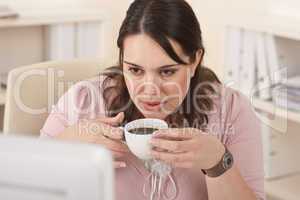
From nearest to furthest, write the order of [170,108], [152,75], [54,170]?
[54,170] → [152,75] → [170,108]

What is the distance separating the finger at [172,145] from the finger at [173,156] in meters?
0.01

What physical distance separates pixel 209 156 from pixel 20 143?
0.76m

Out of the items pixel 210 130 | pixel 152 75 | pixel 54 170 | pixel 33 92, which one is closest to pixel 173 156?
pixel 152 75

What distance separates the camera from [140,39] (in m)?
1.43

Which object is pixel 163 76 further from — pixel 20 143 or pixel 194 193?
pixel 20 143

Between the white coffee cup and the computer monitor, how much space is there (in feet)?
2.15

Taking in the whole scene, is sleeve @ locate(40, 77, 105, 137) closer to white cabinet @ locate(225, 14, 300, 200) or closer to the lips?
the lips

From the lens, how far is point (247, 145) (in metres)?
1.51

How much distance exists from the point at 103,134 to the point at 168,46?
0.86ft

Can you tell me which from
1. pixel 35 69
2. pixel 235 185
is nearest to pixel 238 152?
pixel 235 185

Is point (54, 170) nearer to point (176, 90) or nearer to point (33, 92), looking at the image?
point (176, 90)

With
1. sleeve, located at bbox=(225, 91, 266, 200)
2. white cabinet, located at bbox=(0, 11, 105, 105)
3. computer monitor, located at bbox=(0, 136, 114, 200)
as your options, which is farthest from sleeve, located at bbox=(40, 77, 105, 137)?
white cabinet, located at bbox=(0, 11, 105, 105)

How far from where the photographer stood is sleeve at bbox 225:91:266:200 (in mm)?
1497

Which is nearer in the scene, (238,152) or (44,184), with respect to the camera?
(44,184)
